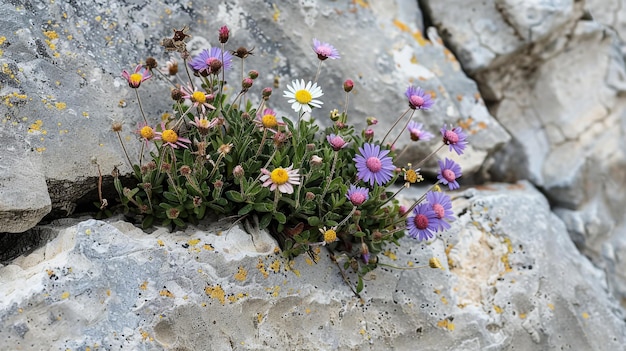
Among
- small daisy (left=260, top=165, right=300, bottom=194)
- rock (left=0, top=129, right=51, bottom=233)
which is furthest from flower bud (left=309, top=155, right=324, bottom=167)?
rock (left=0, top=129, right=51, bottom=233)

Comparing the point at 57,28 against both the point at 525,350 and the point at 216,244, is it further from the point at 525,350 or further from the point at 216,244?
the point at 525,350

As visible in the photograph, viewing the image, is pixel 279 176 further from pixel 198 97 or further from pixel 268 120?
pixel 198 97

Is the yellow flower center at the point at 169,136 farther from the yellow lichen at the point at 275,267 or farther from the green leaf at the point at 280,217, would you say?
the yellow lichen at the point at 275,267

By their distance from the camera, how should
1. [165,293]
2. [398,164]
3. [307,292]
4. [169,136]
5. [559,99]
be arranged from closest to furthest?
1. [165,293]
2. [169,136]
3. [307,292]
4. [398,164]
5. [559,99]

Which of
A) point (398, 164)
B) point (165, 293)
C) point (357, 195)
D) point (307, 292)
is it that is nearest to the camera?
point (165, 293)

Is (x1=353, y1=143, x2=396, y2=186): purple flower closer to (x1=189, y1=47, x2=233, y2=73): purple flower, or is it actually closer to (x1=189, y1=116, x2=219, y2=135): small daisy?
(x1=189, y1=116, x2=219, y2=135): small daisy

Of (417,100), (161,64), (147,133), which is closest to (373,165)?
(417,100)
